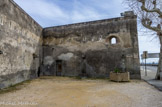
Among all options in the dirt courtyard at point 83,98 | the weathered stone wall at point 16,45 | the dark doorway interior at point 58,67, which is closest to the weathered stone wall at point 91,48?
the dark doorway interior at point 58,67

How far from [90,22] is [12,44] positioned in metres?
6.61

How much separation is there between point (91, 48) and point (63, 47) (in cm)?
283

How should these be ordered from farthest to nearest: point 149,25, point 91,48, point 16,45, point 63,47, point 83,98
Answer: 1. point 63,47
2. point 91,48
3. point 149,25
4. point 16,45
5. point 83,98

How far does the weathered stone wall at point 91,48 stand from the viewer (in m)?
8.67

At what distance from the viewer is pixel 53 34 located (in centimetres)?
1108

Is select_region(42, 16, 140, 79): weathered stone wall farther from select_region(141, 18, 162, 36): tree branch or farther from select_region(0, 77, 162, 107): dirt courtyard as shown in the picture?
select_region(0, 77, 162, 107): dirt courtyard

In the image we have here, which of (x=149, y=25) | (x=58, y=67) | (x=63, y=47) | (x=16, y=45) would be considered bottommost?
(x=58, y=67)

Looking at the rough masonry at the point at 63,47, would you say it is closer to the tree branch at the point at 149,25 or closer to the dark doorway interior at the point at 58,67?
the dark doorway interior at the point at 58,67

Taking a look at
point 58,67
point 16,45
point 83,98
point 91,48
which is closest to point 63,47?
point 58,67

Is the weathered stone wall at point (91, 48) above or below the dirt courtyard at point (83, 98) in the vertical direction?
above

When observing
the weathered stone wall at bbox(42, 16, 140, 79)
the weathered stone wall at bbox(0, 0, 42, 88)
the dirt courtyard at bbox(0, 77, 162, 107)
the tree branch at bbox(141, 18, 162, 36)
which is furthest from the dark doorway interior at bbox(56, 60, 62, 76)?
the tree branch at bbox(141, 18, 162, 36)

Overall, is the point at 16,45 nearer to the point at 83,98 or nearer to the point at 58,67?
the point at 58,67

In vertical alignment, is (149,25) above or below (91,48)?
above

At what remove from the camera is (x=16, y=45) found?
22.0 ft
